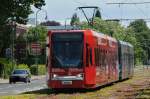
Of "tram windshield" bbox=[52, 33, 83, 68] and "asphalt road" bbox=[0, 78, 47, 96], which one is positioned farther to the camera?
"asphalt road" bbox=[0, 78, 47, 96]

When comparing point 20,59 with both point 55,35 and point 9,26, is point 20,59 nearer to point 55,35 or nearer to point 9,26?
point 9,26

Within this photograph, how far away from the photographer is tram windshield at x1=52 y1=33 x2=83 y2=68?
1287 inches

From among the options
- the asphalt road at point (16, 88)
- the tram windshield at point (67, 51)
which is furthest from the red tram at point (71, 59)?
the asphalt road at point (16, 88)

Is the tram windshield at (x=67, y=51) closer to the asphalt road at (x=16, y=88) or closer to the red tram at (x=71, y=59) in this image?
the red tram at (x=71, y=59)

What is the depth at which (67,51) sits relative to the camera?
107 feet

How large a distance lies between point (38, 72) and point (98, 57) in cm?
6243

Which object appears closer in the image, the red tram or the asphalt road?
the red tram

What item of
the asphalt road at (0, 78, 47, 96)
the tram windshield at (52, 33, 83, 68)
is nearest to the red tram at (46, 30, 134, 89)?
the tram windshield at (52, 33, 83, 68)

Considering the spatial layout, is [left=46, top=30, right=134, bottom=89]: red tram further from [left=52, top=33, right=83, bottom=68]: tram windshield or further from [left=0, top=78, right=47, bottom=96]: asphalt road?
[left=0, top=78, right=47, bottom=96]: asphalt road

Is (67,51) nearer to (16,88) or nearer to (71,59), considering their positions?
(71,59)

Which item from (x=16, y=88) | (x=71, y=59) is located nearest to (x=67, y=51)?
(x=71, y=59)

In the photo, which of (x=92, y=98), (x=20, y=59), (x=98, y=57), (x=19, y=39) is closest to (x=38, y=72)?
(x=20, y=59)

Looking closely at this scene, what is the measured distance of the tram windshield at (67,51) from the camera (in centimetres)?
3269

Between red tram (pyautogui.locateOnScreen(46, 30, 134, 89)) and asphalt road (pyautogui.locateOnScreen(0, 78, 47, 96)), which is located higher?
red tram (pyautogui.locateOnScreen(46, 30, 134, 89))
